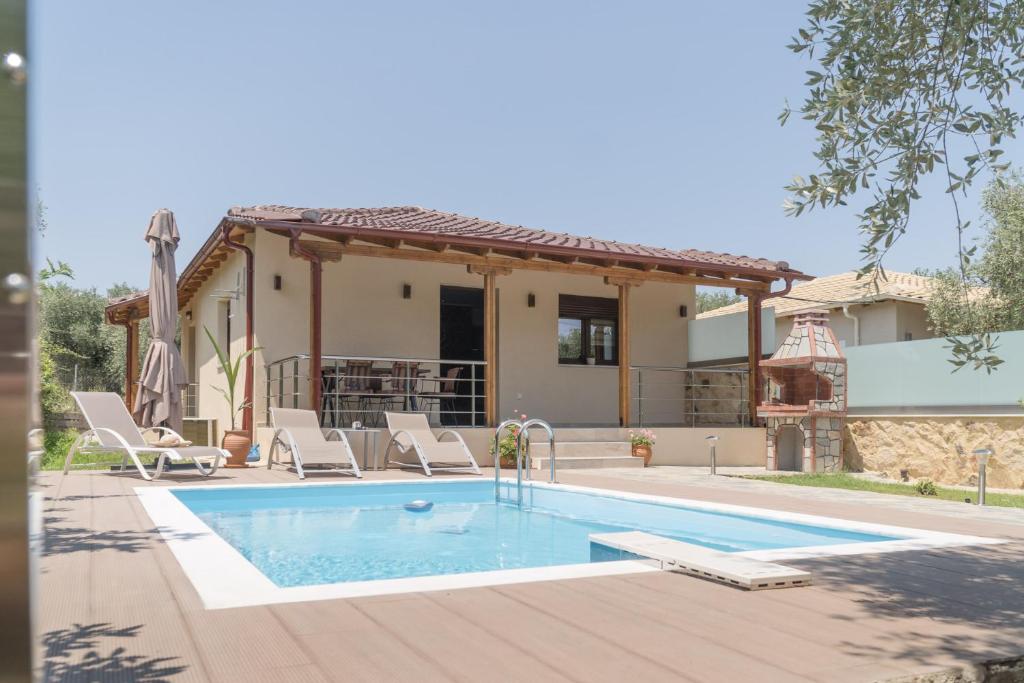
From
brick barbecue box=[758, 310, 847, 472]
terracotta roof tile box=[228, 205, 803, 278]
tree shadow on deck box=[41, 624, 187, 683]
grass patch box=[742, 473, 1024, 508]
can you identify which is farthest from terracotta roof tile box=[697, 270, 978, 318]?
tree shadow on deck box=[41, 624, 187, 683]

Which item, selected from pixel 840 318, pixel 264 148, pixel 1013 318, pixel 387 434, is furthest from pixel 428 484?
pixel 264 148

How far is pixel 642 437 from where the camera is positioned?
1334cm

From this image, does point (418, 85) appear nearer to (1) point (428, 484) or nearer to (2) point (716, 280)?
(2) point (716, 280)

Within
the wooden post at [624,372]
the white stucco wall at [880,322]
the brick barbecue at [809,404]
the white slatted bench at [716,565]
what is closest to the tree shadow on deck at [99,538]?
the white slatted bench at [716,565]

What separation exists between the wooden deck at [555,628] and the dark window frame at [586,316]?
11314 millimetres

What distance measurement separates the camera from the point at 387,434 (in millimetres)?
12000

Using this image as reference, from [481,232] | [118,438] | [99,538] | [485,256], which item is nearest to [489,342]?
[485,256]

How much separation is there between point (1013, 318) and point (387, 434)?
46.4 feet

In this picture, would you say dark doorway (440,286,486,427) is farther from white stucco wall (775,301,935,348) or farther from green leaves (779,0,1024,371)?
green leaves (779,0,1024,371)

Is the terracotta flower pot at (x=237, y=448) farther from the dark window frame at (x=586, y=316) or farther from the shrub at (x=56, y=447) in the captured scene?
the dark window frame at (x=586, y=316)

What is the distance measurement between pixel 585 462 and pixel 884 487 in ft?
13.7

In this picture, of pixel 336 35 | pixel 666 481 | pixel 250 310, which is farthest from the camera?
pixel 336 35

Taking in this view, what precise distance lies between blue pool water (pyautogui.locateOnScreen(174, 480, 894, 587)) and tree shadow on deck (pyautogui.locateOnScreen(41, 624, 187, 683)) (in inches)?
89.3

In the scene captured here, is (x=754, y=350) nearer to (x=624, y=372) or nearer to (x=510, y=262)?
(x=624, y=372)
